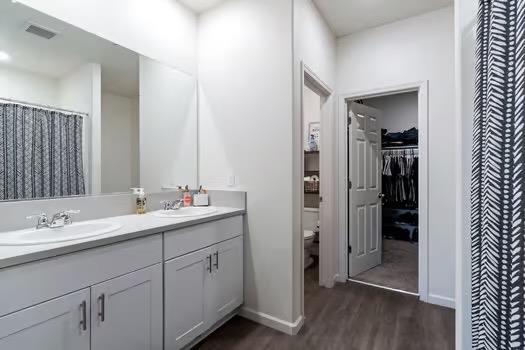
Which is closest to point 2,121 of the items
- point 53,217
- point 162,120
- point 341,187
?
point 53,217

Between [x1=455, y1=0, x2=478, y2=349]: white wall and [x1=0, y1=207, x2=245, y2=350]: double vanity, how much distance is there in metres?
1.39

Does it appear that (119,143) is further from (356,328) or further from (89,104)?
(356,328)

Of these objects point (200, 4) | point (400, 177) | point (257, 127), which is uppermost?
point (200, 4)

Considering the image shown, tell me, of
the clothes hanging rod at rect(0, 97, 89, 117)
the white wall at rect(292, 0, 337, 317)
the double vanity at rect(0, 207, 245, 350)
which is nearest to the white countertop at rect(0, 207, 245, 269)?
the double vanity at rect(0, 207, 245, 350)

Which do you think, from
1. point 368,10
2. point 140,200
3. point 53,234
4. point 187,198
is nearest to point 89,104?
point 140,200

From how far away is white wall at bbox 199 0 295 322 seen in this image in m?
1.97

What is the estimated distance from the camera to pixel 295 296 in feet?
6.43

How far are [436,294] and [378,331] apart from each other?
850mm

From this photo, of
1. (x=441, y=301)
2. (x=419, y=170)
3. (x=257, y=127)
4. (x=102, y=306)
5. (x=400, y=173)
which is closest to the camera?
(x=102, y=306)

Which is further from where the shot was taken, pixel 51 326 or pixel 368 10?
pixel 368 10

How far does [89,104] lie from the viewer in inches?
69.5

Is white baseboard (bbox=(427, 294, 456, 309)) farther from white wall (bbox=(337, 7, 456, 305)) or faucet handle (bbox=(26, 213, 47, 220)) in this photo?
faucet handle (bbox=(26, 213, 47, 220))

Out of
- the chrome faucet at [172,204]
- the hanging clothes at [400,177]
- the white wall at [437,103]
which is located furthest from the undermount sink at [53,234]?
the hanging clothes at [400,177]

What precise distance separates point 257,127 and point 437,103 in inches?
67.7
